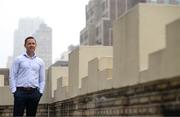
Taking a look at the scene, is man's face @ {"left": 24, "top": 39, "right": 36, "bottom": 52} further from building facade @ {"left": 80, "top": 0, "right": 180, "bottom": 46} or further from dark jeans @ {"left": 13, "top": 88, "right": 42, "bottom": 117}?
building facade @ {"left": 80, "top": 0, "right": 180, "bottom": 46}

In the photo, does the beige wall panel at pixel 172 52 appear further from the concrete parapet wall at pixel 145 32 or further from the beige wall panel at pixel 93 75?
the beige wall panel at pixel 93 75

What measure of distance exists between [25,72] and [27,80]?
122 mm

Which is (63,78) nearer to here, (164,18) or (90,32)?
(164,18)

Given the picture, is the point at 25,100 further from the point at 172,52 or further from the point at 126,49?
the point at 172,52

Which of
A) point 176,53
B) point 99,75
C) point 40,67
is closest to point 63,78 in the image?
point 99,75

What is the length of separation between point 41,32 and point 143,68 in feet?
261

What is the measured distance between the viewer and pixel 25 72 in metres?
7.52

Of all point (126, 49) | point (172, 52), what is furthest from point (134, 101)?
point (172, 52)

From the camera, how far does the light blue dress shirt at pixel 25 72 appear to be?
7.48m

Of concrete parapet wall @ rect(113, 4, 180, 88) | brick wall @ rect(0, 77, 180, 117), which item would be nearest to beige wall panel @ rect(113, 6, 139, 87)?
concrete parapet wall @ rect(113, 4, 180, 88)

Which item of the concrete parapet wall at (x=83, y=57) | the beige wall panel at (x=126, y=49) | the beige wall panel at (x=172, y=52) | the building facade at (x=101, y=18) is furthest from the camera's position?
the building facade at (x=101, y=18)

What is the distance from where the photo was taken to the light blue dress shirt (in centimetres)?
748

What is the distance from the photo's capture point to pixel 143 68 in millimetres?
6859

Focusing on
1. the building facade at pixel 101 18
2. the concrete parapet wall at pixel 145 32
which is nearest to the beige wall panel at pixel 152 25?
the concrete parapet wall at pixel 145 32
